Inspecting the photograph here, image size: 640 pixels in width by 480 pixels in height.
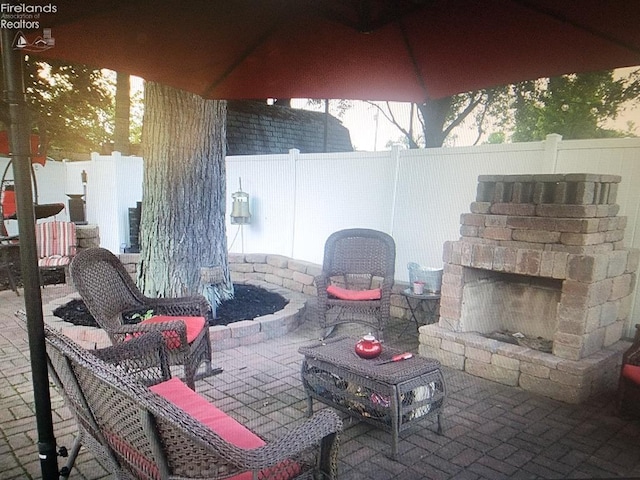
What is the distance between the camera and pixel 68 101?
44.4ft

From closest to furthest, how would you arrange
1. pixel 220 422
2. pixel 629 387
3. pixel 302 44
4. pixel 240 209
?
pixel 220 422 < pixel 302 44 < pixel 629 387 < pixel 240 209

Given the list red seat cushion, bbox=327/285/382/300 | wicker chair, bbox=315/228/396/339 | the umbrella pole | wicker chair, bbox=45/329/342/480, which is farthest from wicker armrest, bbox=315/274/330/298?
the umbrella pole

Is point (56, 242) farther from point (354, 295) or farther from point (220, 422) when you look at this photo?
point (220, 422)

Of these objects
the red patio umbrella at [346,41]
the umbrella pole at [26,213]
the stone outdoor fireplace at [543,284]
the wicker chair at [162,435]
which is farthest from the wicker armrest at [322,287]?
the umbrella pole at [26,213]

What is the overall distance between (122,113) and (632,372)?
12107 mm

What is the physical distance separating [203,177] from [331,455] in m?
3.67

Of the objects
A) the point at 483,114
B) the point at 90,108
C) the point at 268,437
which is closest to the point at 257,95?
the point at 268,437

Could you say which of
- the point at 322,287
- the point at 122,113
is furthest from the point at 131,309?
the point at 122,113

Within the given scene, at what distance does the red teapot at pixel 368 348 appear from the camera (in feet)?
9.47

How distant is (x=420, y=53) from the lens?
9.01 feet

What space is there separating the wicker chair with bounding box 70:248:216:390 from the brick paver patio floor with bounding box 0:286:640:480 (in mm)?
424

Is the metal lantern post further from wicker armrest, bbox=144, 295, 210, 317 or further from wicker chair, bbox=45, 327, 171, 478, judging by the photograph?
wicker chair, bbox=45, 327, 171, 478

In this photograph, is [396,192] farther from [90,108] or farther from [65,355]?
[90,108]

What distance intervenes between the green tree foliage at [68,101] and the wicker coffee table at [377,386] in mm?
11146
